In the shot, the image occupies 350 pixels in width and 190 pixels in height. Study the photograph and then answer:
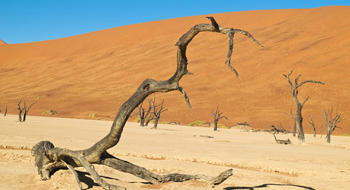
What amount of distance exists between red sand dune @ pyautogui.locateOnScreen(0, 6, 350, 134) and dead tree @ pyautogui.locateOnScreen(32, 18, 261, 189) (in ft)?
99.6

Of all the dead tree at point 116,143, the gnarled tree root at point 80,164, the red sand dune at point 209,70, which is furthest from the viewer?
the red sand dune at point 209,70

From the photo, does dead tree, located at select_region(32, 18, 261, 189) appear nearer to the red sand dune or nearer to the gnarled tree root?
the gnarled tree root

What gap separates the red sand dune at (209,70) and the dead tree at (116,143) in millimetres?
30348

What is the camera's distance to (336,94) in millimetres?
41156

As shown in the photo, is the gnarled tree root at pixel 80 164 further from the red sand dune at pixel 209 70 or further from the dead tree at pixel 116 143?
the red sand dune at pixel 209 70

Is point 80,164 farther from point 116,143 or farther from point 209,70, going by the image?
point 209,70

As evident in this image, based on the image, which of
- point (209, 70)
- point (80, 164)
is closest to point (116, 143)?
point (80, 164)

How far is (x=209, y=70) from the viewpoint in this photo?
55438 millimetres

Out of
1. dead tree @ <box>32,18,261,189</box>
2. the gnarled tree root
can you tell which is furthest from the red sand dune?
dead tree @ <box>32,18,261,189</box>

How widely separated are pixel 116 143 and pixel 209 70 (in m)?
49.8

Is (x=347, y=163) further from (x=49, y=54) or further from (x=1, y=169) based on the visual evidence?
(x=49, y=54)

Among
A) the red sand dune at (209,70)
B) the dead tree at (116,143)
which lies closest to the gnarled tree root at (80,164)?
the dead tree at (116,143)

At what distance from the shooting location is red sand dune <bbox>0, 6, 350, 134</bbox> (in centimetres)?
4133

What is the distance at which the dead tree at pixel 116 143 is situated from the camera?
19.3 ft
